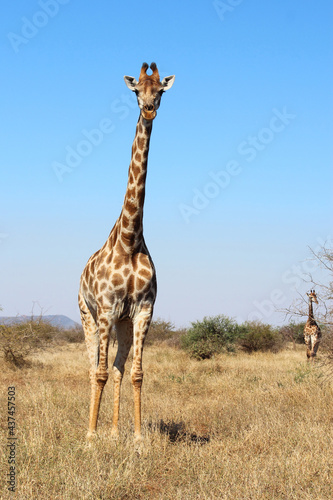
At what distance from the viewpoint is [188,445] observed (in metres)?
6.04

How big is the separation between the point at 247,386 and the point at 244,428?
3458 mm

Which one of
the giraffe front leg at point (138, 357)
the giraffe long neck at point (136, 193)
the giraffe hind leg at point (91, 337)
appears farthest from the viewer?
the giraffe hind leg at point (91, 337)

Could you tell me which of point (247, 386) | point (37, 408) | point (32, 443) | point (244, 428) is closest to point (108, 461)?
point (32, 443)

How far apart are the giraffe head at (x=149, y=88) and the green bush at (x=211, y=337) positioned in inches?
504

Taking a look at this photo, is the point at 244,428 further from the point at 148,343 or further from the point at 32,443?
the point at 148,343

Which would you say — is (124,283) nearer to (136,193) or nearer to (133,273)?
(133,273)

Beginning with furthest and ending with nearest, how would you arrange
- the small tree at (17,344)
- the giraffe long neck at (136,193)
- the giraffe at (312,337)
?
the giraffe at (312,337) < the small tree at (17,344) < the giraffe long neck at (136,193)

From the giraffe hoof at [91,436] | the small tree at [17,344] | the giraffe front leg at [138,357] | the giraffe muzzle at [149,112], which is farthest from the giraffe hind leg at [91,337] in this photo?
the small tree at [17,344]

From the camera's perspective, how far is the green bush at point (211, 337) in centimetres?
1762

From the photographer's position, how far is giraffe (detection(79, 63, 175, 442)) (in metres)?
5.89

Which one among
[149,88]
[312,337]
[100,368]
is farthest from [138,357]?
[312,337]

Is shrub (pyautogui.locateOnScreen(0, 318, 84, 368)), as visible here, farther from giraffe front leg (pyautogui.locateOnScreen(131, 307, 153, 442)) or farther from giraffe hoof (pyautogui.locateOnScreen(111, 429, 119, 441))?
giraffe front leg (pyautogui.locateOnScreen(131, 307, 153, 442))

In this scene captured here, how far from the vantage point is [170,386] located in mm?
10602

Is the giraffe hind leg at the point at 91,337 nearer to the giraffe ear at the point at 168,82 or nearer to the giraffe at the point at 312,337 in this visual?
the giraffe ear at the point at 168,82
